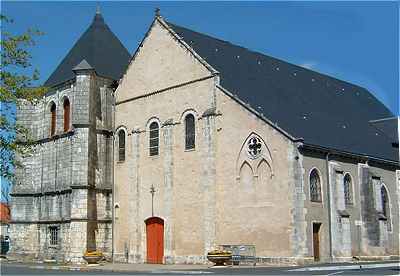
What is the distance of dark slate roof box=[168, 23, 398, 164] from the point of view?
2759 centimetres

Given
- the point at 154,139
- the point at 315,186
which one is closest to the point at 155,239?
the point at 154,139

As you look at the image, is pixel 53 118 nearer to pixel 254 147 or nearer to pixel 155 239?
pixel 155 239

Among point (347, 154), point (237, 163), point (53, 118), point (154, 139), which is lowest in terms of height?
point (237, 163)

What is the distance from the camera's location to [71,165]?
31.9 m

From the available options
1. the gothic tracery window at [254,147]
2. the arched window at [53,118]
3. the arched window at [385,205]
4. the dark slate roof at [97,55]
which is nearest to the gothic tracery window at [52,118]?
the arched window at [53,118]

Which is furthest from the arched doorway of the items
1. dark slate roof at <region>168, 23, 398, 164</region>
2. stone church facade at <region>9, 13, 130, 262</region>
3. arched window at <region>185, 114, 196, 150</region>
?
dark slate roof at <region>168, 23, 398, 164</region>

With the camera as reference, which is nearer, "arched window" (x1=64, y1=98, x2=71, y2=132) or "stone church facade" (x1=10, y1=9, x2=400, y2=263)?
"stone church facade" (x1=10, y1=9, x2=400, y2=263)

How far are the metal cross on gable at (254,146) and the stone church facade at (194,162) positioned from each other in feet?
0.22

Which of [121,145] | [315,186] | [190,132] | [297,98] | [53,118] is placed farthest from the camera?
[53,118]

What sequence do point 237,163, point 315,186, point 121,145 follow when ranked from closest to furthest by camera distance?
1. point 315,186
2. point 237,163
3. point 121,145

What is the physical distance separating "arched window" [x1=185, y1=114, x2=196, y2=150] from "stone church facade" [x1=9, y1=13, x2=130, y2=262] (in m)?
5.97

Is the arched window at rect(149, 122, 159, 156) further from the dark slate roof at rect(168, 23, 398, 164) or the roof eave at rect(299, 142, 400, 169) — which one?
the roof eave at rect(299, 142, 400, 169)

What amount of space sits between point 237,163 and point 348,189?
6071mm

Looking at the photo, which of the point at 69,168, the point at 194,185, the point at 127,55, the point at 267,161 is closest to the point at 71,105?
the point at 69,168
